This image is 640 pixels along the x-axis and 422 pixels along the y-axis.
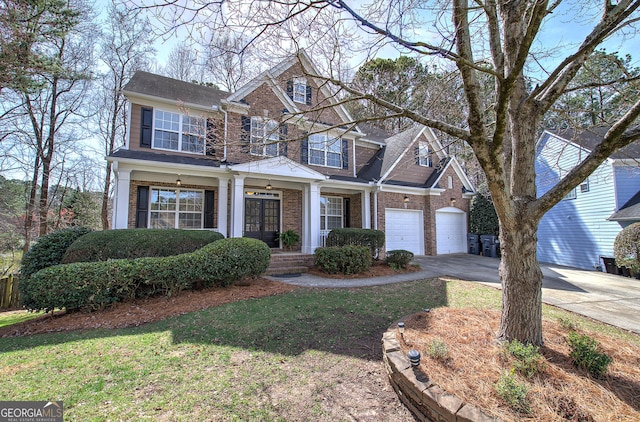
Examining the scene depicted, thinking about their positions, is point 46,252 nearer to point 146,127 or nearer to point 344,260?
point 146,127

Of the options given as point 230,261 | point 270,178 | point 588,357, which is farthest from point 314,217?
point 588,357

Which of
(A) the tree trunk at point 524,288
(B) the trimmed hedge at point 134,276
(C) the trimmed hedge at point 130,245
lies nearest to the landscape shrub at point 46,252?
(C) the trimmed hedge at point 130,245

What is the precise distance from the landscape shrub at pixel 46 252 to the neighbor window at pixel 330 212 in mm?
8793

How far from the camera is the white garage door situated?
13.2 metres

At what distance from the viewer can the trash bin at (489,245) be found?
13.7m

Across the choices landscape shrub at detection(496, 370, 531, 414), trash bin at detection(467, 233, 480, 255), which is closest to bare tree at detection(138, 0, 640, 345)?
landscape shrub at detection(496, 370, 531, 414)

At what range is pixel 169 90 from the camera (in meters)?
10.5

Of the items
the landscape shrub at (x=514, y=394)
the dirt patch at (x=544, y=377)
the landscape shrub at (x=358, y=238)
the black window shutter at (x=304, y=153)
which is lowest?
the dirt patch at (x=544, y=377)

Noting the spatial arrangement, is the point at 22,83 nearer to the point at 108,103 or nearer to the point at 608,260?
the point at 108,103

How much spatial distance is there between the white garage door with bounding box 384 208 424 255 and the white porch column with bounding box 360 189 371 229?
3.36 feet

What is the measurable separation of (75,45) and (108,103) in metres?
3.95

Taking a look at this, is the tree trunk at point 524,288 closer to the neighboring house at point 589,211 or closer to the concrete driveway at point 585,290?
the concrete driveway at point 585,290

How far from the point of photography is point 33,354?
356 centimetres

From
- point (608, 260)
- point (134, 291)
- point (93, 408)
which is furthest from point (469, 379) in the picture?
point (608, 260)
